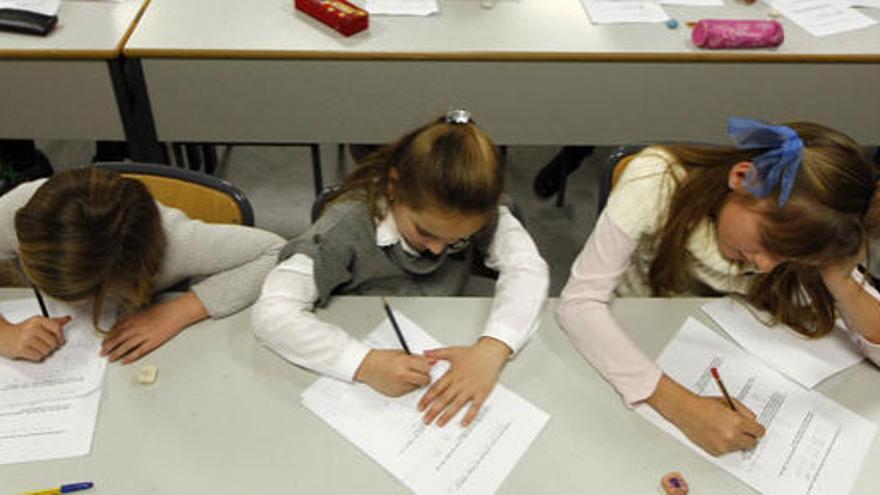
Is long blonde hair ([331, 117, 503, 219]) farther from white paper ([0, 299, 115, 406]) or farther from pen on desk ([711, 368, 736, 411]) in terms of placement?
white paper ([0, 299, 115, 406])

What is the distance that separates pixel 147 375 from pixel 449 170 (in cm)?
54

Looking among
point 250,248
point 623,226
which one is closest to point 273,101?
point 250,248

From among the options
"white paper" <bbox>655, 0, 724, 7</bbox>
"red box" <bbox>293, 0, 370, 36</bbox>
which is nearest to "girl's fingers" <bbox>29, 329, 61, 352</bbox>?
"red box" <bbox>293, 0, 370, 36</bbox>

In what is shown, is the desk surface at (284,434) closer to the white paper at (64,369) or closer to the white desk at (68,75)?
the white paper at (64,369)

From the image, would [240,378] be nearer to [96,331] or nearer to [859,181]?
[96,331]

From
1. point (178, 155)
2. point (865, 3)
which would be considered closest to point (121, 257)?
point (178, 155)

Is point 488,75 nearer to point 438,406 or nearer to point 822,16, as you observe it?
point 822,16

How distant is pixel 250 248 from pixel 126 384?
32cm

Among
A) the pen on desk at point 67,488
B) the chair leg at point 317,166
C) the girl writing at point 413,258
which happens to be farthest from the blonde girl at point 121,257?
the chair leg at point 317,166

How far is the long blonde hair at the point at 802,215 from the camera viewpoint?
1053 millimetres

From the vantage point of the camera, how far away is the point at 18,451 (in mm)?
959

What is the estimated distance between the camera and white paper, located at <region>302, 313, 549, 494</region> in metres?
0.96

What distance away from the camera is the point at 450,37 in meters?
2.01

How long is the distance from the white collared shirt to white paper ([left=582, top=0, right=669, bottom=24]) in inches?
42.3
